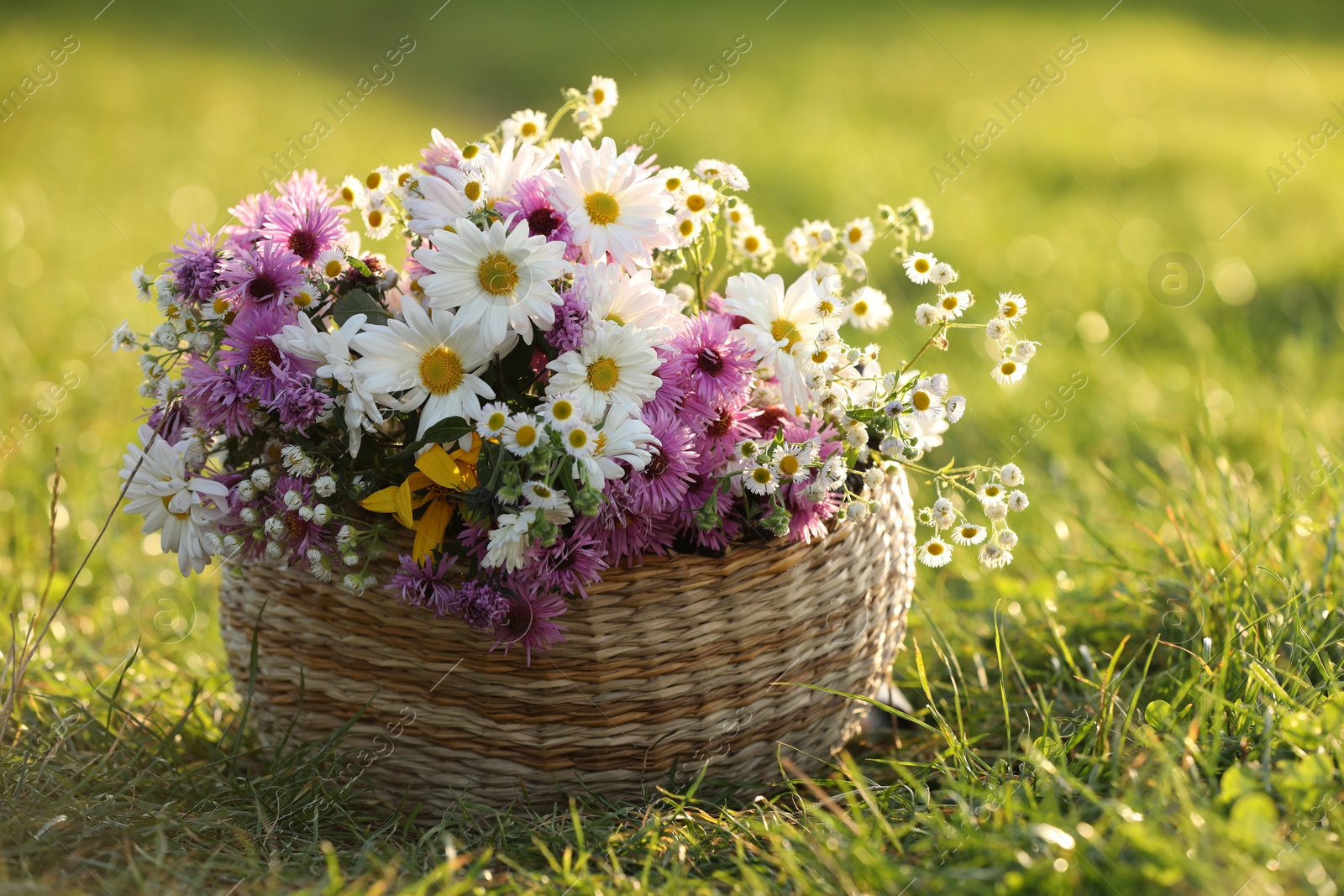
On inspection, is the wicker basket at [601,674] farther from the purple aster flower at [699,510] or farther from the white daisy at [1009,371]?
the white daisy at [1009,371]

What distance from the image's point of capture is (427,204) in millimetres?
1393

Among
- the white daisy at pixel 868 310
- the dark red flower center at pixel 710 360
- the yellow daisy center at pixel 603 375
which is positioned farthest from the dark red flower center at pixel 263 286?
the white daisy at pixel 868 310

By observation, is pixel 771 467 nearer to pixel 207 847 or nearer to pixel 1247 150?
pixel 207 847

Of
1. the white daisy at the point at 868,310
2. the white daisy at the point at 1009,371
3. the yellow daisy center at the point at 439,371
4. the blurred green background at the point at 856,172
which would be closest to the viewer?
the yellow daisy center at the point at 439,371

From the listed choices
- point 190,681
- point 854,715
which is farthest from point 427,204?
point 190,681

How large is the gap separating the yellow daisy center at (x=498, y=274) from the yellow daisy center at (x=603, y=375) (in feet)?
0.46

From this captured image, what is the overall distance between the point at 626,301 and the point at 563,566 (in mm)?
356

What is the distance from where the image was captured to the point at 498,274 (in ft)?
4.28

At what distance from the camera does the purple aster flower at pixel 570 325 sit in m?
1.35

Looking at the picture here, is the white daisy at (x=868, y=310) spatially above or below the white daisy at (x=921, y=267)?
below

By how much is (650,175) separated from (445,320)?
0.37m

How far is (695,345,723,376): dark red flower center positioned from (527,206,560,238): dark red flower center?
0.26 metres

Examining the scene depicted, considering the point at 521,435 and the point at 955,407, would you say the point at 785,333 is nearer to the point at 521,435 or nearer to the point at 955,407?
the point at 955,407

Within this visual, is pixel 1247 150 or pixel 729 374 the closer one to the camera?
pixel 729 374
